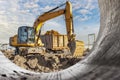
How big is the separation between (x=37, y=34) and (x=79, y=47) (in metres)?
2.95

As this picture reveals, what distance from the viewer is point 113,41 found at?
3.83ft

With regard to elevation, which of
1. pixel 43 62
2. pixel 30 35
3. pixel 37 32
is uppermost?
pixel 37 32

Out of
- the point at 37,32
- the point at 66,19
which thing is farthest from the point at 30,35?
the point at 66,19

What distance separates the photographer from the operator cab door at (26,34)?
655 inches

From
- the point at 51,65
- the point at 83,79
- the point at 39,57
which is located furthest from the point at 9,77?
the point at 39,57

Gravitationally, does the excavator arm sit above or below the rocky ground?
above

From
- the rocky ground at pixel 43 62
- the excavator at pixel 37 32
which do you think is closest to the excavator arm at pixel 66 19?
the excavator at pixel 37 32

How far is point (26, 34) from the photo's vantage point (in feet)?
54.5

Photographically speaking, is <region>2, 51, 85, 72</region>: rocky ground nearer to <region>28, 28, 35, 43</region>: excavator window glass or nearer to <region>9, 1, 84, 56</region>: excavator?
<region>9, 1, 84, 56</region>: excavator

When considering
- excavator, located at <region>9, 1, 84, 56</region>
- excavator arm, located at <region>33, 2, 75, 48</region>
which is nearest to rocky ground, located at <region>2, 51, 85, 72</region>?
excavator, located at <region>9, 1, 84, 56</region>

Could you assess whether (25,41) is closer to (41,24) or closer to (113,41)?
(41,24)

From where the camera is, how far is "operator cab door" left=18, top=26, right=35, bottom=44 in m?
16.6

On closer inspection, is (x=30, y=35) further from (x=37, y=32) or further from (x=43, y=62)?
(x=43, y=62)

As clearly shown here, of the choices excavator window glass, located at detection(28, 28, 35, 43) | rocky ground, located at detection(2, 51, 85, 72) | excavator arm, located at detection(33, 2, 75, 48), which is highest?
excavator arm, located at detection(33, 2, 75, 48)
